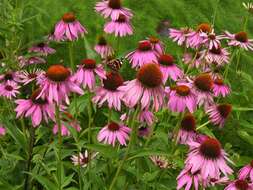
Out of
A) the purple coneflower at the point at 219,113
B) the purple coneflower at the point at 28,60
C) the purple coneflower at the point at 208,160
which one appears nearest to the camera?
the purple coneflower at the point at 208,160

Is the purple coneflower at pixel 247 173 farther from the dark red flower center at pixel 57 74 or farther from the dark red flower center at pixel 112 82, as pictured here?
the dark red flower center at pixel 57 74

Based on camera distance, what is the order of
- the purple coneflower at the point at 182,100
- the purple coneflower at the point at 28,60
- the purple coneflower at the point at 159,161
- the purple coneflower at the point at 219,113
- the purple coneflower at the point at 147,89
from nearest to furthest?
the purple coneflower at the point at 147,89, the purple coneflower at the point at 182,100, the purple coneflower at the point at 159,161, the purple coneflower at the point at 219,113, the purple coneflower at the point at 28,60

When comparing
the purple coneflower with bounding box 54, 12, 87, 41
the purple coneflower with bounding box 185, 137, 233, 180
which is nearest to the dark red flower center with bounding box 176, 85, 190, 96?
the purple coneflower with bounding box 185, 137, 233, 180

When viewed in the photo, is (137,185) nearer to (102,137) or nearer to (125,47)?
(102,137)

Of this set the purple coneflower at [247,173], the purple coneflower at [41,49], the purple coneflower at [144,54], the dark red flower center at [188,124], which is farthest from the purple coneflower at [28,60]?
the purple coneflower at [247,173]

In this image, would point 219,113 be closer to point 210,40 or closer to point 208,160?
point 210,40

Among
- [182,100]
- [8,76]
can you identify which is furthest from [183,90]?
[8,76]

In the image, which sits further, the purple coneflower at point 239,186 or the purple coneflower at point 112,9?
the purple coneflower at point 112,9

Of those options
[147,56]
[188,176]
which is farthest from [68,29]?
[188,176]
